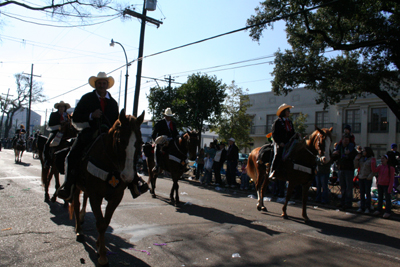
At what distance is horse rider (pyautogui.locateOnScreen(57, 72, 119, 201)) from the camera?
4.82m

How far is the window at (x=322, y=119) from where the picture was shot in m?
35.3

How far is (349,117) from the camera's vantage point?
33.8 meters

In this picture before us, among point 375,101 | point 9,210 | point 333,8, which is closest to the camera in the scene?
point 9,210

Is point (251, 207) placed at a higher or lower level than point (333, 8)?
lower

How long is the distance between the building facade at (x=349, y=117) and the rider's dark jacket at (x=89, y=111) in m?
27.0

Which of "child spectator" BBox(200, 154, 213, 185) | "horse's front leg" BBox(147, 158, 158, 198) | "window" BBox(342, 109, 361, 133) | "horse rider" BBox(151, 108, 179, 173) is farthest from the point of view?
"window" BBox(342, 109, 361, 133)

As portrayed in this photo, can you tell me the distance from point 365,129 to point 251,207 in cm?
2818

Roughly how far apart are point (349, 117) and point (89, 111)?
34346 mm

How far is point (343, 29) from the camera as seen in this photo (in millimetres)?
16781

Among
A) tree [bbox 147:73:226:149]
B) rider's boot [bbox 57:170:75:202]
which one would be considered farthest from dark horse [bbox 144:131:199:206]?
tree [bbox 147:73:226:149]

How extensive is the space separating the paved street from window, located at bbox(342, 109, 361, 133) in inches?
1077

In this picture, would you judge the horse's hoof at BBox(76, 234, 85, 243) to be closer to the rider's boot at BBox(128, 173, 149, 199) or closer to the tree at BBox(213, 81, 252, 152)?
the rider's boot at BBox(128, 173, 149, 199)

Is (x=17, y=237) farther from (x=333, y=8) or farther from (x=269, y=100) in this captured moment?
(x=269, y=100)

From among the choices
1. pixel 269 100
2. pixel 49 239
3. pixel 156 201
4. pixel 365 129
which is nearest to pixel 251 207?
pixel 156 201
